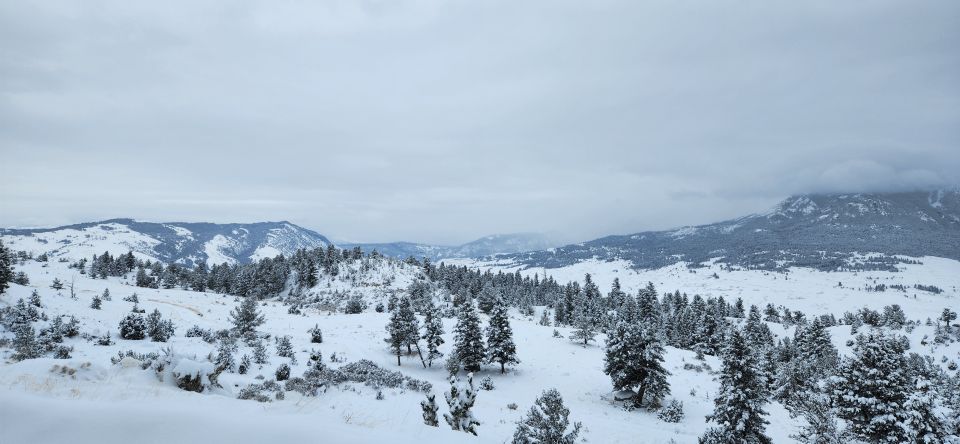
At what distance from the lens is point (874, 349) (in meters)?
20.2

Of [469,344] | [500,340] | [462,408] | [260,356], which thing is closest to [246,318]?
[260,356]

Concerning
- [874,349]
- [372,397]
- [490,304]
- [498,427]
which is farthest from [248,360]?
[874,349]

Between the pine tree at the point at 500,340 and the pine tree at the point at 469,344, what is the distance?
1320mm

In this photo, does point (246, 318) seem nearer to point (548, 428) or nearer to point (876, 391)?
point (548, 428)

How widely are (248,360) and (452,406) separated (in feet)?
59.2

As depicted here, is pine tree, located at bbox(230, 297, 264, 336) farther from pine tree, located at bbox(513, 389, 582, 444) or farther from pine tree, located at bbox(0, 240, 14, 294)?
pine tree, located at bbox(513, 389, 582, 444)

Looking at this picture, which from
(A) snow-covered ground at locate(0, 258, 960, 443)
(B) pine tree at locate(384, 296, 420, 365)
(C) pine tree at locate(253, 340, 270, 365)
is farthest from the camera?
(B) pine tree at locate(384, 296, 420, 365)

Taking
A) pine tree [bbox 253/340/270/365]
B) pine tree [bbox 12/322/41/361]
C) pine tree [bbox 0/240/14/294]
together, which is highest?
pine tree [bbox 0/240/14/294]

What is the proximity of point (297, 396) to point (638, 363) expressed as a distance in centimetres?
3021

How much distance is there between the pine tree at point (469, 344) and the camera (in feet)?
155

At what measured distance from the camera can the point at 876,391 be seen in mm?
20062

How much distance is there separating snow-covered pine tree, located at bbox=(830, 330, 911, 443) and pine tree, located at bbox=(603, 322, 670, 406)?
17630 mm

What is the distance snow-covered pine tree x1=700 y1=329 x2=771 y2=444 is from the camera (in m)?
24.2

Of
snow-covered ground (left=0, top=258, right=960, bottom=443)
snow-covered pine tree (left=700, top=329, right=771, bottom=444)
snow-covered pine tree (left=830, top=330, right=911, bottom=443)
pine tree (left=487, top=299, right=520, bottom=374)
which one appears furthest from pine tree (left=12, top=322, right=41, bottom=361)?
snow-covered pine tree (left=830, top=330, right=911, bottom=443)
